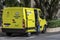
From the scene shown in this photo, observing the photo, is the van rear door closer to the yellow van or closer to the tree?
the yellow van

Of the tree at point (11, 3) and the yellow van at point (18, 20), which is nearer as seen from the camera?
the yellow van at point (18, 20)

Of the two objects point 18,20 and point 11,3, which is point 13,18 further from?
point 11,3

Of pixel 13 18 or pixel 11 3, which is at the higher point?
pixel 11 3

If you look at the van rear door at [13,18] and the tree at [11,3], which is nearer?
the van rear door at [13,18]

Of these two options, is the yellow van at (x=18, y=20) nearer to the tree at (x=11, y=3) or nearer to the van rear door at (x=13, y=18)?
the van rear door at (x=13, y=18)

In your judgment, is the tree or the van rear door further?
the tree

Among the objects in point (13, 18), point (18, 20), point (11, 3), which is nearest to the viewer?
point (18, 20)

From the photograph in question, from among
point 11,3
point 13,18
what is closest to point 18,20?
point 13,18

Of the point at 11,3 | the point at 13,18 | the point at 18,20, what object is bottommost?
the point at 18,20

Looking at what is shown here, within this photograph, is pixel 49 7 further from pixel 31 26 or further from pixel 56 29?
pixel 31 26

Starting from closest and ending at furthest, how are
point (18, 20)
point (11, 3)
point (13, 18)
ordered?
point (18, 20) < point (13, 18) < point (11, 3)

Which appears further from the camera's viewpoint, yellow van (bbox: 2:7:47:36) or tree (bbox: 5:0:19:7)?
tree (bbox: 5:0:19:7)

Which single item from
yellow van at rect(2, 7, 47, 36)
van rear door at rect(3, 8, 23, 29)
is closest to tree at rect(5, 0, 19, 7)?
yellow van at rect(2, 7, 47, 36)

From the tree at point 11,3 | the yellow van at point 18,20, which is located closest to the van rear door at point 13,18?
the yellow van at point 18,20
